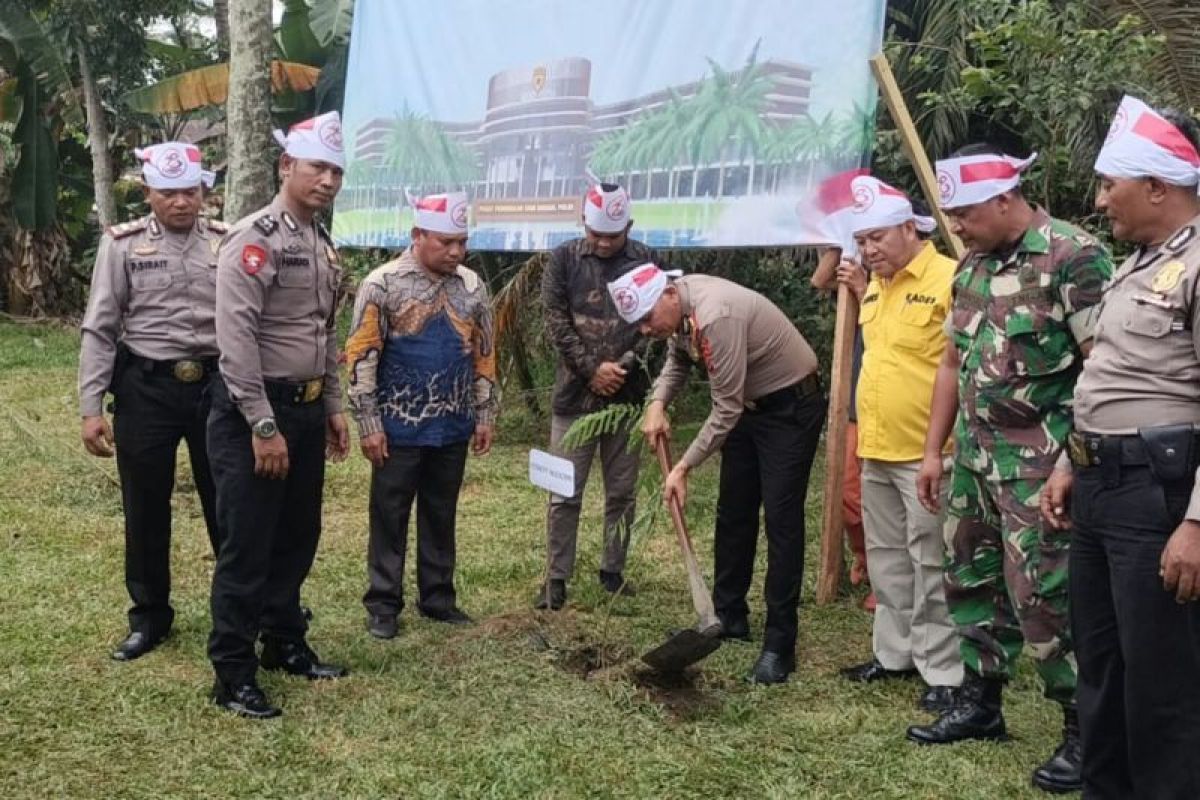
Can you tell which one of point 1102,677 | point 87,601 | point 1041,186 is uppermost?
point 1041,186

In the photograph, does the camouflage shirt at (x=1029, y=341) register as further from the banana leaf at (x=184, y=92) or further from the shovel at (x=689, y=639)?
the banana leaf at (x=184, y=92)

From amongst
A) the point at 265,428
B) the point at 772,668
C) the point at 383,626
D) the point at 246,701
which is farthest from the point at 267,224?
the point at 772,668

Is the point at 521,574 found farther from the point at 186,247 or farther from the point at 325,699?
the point at 186,247

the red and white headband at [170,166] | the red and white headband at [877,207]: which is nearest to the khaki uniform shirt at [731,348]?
the red and white headband at [877,207]

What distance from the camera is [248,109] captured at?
28.2ft

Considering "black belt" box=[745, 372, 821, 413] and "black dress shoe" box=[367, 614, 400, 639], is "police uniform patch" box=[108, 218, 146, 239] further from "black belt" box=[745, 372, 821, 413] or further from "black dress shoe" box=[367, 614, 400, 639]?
"black belt" box=[745, 372, 821, 413]

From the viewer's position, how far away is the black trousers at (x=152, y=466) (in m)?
4.66

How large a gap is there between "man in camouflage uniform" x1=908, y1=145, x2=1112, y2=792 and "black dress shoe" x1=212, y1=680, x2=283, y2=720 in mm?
2314

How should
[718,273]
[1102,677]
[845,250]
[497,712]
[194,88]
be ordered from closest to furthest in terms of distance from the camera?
[1102,677], [497,712], [845,250], [718,273], [194,88]

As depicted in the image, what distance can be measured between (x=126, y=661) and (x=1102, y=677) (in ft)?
11.2

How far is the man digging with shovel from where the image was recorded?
172 inches

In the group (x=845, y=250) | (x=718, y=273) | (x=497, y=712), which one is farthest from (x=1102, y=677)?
(x=718, y=273)

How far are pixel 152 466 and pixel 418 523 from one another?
1.14 m

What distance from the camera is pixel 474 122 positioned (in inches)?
302
